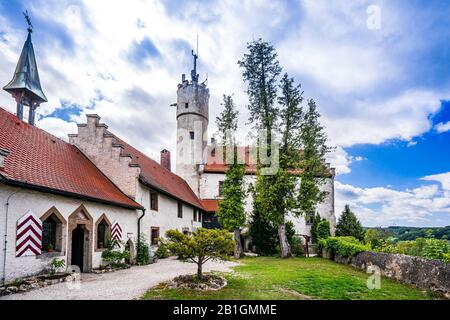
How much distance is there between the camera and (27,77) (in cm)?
1992

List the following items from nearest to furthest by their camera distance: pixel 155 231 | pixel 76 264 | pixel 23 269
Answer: pixel 23 269, pixel 76 264, pixel 155 231

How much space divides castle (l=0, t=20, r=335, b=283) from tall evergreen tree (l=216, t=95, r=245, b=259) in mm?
3319

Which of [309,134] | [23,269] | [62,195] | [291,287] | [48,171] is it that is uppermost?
[309,134]

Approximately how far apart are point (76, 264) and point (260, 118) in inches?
627

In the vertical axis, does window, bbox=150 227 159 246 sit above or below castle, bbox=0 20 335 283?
below

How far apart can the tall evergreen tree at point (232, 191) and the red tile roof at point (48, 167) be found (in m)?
9.16

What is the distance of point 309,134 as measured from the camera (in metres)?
22.7

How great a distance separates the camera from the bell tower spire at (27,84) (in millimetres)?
19094

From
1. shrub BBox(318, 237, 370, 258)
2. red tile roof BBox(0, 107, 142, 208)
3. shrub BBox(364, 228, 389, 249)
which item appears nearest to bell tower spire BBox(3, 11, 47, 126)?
red tile roof BBox(0, 107, 142, 208)

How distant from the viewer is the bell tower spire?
19.1 meters

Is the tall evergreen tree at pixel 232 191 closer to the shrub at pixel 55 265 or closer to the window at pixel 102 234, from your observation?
the window at pixel 102 234

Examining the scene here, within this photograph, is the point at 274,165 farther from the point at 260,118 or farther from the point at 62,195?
the point at 62,195

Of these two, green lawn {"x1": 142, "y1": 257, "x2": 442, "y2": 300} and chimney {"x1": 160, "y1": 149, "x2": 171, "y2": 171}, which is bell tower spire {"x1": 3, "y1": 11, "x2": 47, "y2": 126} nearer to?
chimney {"x1": 160, "y1": 149, "x2": 171, "y2": 171}
